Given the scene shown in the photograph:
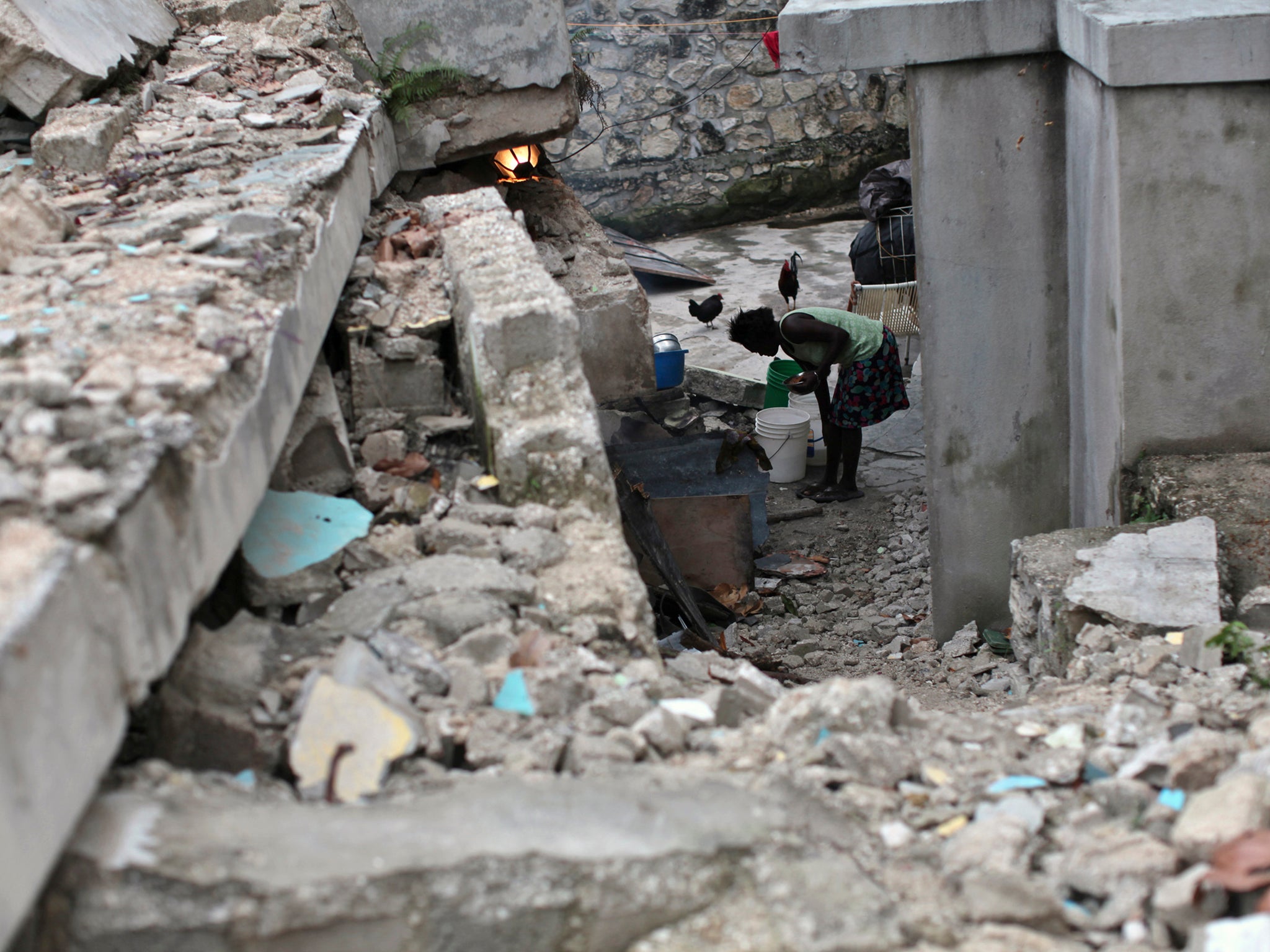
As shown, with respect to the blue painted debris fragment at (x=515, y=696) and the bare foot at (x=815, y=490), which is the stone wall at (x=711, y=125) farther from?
the blue painted debris fragment at (x=515, y=696)

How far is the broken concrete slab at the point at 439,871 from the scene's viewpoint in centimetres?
139

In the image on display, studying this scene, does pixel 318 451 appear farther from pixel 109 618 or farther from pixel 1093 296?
Result: pixel 1093 296

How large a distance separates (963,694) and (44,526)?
3.32 m

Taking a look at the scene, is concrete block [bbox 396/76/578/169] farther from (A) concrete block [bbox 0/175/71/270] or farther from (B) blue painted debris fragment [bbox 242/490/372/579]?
(B) blue painted debris fragment [bbox 242/490/372/579]

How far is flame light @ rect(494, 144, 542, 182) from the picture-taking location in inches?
243

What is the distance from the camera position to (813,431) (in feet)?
24.0

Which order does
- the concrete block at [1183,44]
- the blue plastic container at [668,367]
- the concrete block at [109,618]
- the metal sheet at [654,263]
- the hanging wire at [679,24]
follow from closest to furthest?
the concrete block at [109,618]
the concrete block at [1183,44]
the blue plastic container at [668,367]
the metal sheet at [654,263]
the hanging wire at [679,24]

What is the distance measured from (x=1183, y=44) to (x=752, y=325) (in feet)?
10.8

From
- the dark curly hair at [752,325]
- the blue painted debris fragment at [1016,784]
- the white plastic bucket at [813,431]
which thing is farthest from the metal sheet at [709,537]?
the blue painted debris fragment at [1016,784]

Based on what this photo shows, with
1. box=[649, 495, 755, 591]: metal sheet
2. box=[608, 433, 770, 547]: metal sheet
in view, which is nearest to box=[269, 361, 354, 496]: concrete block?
box=[649, 495, 755, 591]: metal sheet

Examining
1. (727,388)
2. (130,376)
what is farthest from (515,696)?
(727,388)

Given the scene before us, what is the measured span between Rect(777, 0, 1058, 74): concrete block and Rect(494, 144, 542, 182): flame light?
2.53 metres

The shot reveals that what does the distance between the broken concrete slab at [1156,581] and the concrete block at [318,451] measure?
212 cm

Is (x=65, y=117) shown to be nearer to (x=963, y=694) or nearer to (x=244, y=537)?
(x=244, y=537)
